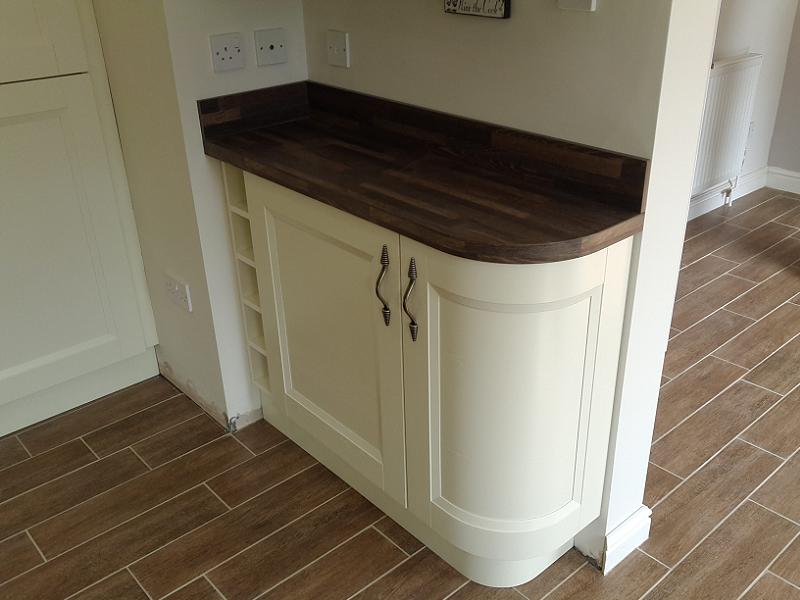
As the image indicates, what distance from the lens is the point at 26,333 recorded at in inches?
96.2

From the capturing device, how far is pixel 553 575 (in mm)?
1995

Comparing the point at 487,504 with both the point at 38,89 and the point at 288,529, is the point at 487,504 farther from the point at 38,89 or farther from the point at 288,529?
the point at 38,89

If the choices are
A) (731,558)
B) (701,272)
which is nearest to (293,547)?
(731,558)

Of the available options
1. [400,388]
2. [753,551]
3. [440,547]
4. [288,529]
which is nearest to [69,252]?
[288,529]

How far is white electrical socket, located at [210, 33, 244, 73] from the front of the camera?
6.96 feet

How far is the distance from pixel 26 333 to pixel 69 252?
0.28m

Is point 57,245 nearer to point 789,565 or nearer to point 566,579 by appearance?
point 566,579

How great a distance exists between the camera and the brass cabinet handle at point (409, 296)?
64.6 inches

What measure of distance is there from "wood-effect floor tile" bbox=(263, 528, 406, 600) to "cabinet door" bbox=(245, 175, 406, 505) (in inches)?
6.3

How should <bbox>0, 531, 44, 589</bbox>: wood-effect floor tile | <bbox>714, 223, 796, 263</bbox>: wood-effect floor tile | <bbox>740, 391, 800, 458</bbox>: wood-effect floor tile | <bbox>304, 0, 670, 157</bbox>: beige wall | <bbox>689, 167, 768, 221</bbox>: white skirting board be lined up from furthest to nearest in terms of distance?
<bbox>689, 167, 768, 221</bbox>: white skirting board, <bbox>714, 223, 796, 263</bbox>: wood-effect floor tile, <bbox>740, 391, 800, 458</bbox>: wood-effect floor tile, <bbox>0, 531, 44, 589</bbox>: wood-effect floor tile, <bbox>304, 0, 670, 157</bbox>: beige wall

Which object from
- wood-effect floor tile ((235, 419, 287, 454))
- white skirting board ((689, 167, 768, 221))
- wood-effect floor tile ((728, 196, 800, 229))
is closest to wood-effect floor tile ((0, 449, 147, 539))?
wood-effect floor tile ((235, 419, 287, 454))

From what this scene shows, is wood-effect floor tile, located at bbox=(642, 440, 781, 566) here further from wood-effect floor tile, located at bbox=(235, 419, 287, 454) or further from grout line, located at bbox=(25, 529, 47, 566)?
grout line, located at bbox=(25, 529, 47, 566)

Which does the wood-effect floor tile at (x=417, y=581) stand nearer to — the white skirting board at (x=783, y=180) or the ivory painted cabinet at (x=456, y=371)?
the ivory painted cabinet at (x=456, y=371)

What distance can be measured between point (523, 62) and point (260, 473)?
138cm
